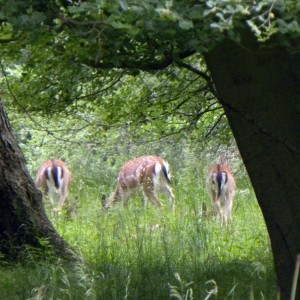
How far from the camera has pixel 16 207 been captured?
30.8 feet

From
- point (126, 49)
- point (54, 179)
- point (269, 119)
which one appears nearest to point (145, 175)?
point (54, 179)

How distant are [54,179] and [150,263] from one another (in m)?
9.56

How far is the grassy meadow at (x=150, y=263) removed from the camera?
7766 mm

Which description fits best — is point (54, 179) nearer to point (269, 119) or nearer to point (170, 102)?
point (170, 102)

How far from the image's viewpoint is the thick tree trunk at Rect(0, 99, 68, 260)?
9.26m

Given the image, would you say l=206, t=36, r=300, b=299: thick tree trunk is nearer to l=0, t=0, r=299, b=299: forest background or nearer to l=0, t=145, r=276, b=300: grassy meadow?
l=0, t=0, r=299, b=299: forest background

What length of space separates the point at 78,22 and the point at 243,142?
168cm

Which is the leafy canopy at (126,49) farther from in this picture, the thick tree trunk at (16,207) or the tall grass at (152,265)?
the tall grass at (152,265)

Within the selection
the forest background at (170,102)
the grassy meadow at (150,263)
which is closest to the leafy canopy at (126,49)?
the forest background at (170,102)

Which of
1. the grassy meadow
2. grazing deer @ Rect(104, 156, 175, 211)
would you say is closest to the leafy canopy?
the grassy meadow

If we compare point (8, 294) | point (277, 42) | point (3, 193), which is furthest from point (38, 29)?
point (3, 193)

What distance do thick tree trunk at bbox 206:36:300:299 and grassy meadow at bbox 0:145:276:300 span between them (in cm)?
54

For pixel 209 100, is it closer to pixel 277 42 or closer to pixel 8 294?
pixel 8 294

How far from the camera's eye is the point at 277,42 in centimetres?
645
